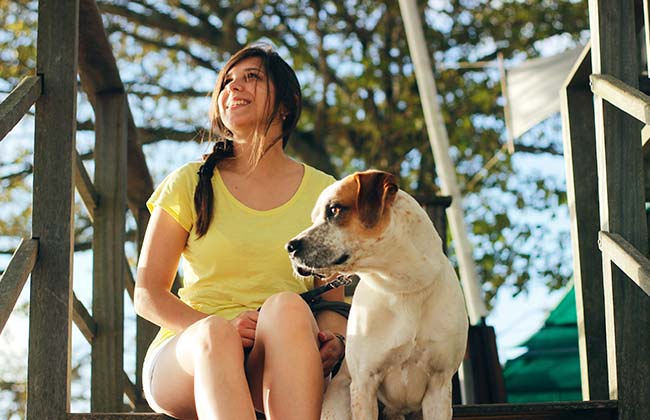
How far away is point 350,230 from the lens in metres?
2.60

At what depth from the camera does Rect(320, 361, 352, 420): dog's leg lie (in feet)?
8.96

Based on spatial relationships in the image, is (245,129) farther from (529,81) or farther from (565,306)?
(529,81)

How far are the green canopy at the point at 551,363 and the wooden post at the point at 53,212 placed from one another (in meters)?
3.58

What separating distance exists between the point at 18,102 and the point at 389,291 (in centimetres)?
118

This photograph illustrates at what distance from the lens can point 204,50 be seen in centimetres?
1123

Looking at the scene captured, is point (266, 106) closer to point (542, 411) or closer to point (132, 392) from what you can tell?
point (542, 411)

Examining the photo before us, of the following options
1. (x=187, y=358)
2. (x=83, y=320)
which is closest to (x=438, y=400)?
(x=187, y=358)

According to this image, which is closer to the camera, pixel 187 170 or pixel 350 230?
pixel 350 230

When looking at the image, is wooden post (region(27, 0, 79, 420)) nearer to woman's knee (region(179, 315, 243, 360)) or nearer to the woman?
the woman

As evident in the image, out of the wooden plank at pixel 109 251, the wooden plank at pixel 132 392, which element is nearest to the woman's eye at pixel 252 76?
the wooden plank at pixel 109 251

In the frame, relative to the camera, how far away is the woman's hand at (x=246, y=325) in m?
2.85

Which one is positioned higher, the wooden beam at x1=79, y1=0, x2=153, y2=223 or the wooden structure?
the wooden beam at x1=79, y1=0, x2=153, y2=223

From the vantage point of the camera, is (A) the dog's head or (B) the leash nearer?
(A) the dog's head

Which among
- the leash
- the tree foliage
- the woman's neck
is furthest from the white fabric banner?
the leash
